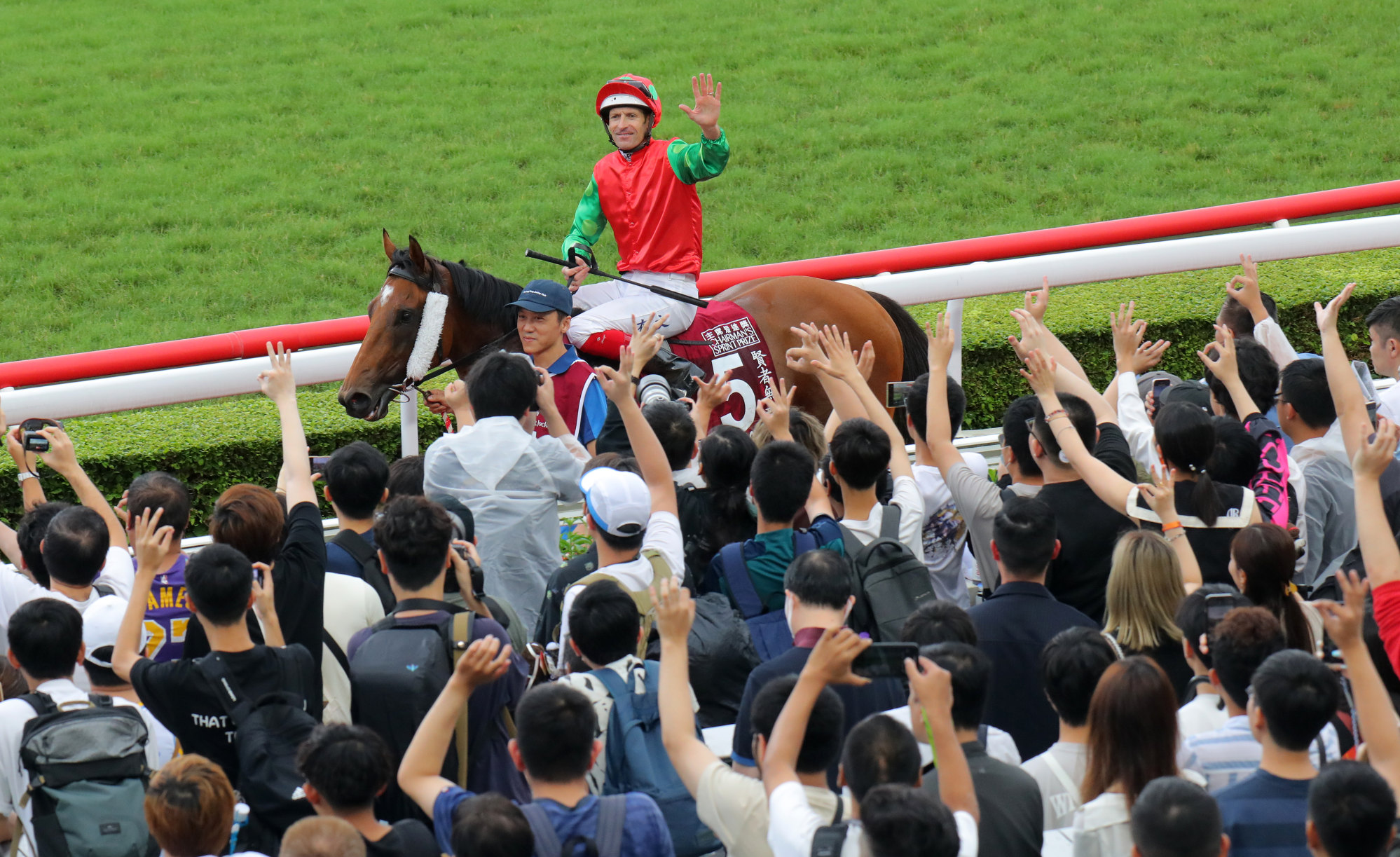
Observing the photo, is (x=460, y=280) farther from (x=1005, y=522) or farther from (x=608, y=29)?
(x=608, y=29)

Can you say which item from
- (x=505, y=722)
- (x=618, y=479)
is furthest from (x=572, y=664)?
(x=618, y=479)

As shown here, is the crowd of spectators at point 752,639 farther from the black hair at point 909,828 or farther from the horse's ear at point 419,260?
the horse's ear at point 419,260

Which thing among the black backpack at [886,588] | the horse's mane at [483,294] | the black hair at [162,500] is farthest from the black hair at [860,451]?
the horse's mane at [483,294]

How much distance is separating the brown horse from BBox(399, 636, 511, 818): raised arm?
252 centimetres

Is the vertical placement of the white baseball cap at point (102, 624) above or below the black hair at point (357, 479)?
below

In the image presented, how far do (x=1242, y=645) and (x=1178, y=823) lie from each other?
66 cm

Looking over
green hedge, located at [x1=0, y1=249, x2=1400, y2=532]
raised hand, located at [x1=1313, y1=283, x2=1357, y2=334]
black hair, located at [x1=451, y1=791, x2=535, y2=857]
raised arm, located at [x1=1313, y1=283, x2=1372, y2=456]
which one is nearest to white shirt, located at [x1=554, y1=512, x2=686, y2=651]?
black hair, located at [x1=451, y1=791, x2=535, y2=857]

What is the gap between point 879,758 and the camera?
2438 mm

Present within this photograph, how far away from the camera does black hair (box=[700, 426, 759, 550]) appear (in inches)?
150

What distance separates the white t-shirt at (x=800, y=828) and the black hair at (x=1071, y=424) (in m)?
1.53

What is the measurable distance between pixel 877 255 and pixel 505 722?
3.59 metres

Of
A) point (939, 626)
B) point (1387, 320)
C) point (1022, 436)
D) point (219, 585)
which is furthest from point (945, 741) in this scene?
point (1387, 320)

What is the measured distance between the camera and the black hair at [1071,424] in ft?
12.5

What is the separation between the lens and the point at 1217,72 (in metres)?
13.9
